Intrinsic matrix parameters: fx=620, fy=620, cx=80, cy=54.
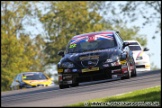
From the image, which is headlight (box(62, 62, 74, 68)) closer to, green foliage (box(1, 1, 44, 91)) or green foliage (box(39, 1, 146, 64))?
green foliage (box(1, 1, 44, 91))

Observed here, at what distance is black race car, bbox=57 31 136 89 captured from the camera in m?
19.1

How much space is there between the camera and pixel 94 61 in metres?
19.1

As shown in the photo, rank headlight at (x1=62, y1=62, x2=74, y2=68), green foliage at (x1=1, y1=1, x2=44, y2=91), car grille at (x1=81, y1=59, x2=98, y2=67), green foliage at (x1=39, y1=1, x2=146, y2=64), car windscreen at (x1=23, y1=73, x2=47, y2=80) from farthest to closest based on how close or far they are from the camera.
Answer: green foliage at (x1=39, y1=1, x2=146, y2=64)
green foliage at (x1=1, y1=1, x2=44, y2=91)
car windscreen at (x1=23, y1=73, x2=47, y2=80)
headlight at (x1=62, y1=62, x2=74, y2=68)
car grille at (x1=81, y1=59, x2=98, y2=67)

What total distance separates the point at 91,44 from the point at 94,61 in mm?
1525

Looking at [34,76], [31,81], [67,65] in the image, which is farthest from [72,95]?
[34,76]

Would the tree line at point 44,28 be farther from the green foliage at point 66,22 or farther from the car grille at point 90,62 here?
the car grille at point 90,62

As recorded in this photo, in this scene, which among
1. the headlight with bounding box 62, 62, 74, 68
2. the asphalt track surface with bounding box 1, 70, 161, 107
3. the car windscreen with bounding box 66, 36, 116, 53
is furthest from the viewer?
the car windscreen with bounding box 66, 36, 116, 53

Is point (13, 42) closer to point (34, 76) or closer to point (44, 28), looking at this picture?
point (44, 28)

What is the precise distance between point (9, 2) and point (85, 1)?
1083 centimetres

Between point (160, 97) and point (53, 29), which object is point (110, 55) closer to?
point (160, 97)

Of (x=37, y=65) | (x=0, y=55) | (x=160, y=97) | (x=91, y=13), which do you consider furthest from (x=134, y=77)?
(x=37, y=65)

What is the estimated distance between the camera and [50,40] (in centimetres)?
6731

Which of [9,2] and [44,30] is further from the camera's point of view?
[44,30]

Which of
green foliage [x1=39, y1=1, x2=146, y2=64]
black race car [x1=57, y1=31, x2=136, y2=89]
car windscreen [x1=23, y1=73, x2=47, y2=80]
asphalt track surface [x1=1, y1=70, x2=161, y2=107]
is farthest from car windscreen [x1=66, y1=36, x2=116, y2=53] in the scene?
green foliage [x1=39, y1=1, x2=146, y2=64]
